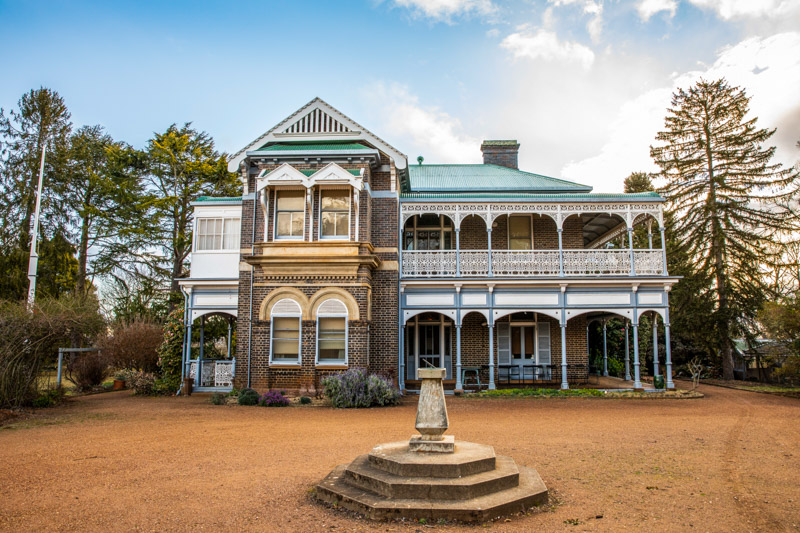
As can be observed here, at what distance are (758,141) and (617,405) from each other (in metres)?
17.6

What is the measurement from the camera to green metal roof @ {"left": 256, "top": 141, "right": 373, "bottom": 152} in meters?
16.7

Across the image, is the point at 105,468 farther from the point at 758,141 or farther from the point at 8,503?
the point at 758,141

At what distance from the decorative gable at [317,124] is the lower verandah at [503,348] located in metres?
7.36

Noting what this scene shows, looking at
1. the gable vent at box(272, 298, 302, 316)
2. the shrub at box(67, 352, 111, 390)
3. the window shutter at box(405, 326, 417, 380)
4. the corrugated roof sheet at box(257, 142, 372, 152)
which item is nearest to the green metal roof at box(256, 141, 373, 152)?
the corrugated roof sheet at box(257, 142, 372, 152)

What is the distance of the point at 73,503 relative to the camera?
592 centimetres

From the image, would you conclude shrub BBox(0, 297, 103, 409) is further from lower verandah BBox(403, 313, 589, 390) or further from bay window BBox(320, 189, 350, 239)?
lower verandah BBox(403, 313, 589, 390)

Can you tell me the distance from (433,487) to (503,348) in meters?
14.4

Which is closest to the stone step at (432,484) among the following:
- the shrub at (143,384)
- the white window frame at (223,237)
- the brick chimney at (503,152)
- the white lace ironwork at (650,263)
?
the white window frame at (223,237)

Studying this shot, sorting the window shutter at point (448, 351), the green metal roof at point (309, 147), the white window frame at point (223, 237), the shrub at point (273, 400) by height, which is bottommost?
the shrub at point (273, 400)

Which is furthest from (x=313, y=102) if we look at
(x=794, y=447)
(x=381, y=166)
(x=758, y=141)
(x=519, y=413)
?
(x=758, y=141)

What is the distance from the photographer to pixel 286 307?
16.0 meters

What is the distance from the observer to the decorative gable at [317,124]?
688 inches

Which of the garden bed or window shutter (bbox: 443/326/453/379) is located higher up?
window shutter (bbox: 443/326/453/379)

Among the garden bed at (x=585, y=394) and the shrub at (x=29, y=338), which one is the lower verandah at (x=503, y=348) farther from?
the shrub at (x=29, y=338)
